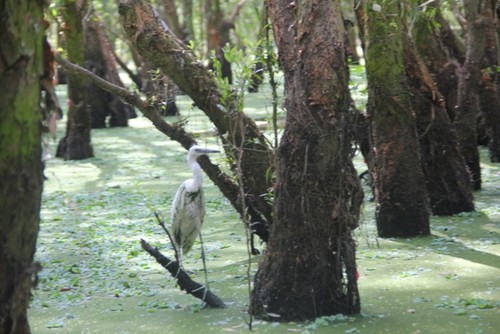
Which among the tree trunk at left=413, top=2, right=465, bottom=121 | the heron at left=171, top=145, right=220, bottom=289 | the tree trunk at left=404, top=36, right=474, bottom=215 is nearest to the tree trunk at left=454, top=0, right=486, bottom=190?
the tree trunk at left=413, top=2, right=465, bottom=121

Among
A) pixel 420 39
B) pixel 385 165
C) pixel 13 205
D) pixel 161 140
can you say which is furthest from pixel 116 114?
pixel 13 205

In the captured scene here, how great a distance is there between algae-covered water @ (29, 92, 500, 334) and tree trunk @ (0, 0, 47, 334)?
A: 53 cm

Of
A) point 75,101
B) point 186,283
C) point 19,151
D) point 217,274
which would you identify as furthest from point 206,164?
point 75,101

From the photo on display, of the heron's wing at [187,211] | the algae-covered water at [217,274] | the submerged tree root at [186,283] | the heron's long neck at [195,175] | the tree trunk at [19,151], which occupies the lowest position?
the algae-covered water at [217,274]

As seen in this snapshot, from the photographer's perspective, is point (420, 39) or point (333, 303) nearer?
point (333, 303)

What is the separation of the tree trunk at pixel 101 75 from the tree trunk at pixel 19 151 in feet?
45.0

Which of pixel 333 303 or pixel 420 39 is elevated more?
pixel 420 39

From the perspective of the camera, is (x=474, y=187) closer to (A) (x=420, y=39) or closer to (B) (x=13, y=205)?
(A) (x=420, y=39)

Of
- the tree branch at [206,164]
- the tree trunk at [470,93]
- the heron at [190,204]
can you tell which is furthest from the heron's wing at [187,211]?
the tree trunk at [470,93]

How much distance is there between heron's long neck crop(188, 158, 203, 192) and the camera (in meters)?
7.58

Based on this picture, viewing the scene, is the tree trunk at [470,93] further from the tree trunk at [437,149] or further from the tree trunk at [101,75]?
the tree trunk at [101,75]

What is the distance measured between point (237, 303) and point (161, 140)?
35.8 ft

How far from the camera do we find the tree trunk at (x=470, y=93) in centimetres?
1101

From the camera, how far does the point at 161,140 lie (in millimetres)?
17797
